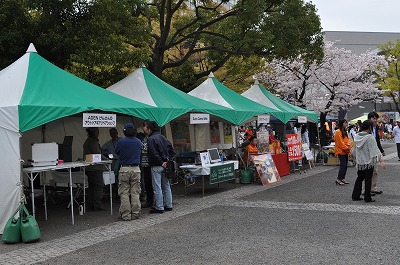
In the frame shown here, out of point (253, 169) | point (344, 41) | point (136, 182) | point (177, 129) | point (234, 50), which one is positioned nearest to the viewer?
point (136, 182)

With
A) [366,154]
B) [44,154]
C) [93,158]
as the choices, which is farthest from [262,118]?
[44,154]

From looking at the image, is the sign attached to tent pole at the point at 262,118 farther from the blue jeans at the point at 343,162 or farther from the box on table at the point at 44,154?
the box on table at the point at 44,154

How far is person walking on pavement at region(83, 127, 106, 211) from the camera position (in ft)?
29.5

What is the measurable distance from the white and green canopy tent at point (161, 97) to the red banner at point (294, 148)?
3720mm

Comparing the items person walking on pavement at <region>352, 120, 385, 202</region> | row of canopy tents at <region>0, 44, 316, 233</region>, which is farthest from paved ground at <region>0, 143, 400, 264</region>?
row of canopy tents at <region>0, 44, 316, 233</region>

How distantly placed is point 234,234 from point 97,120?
321cm

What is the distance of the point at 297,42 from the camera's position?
15.5 meters

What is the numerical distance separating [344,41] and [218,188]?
69.3 metres

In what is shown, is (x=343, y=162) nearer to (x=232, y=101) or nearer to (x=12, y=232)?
(x=232, y=101)

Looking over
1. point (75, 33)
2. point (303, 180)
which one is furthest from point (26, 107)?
point (303, 180)

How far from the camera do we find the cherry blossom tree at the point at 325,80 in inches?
1126

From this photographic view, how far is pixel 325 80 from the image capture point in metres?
28.8

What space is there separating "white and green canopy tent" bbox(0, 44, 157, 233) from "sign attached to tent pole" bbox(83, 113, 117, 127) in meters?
0.14

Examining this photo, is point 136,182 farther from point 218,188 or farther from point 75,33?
point 75,33
